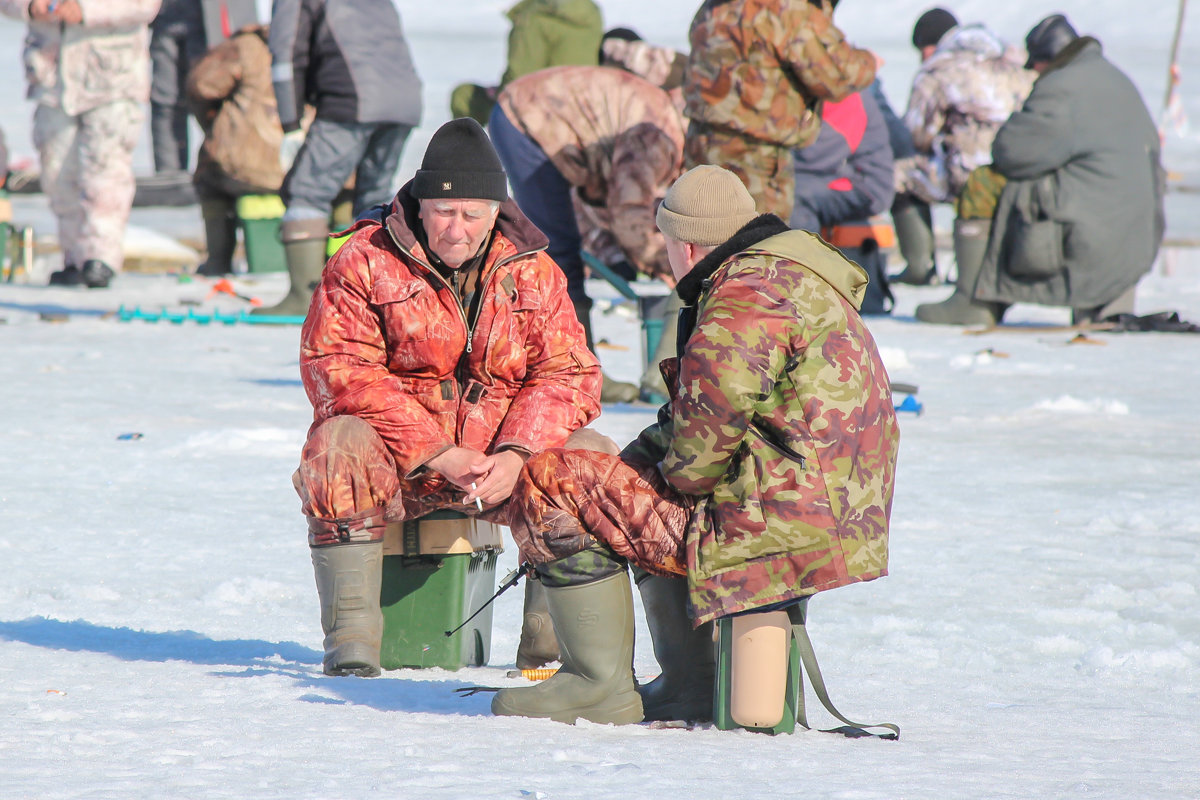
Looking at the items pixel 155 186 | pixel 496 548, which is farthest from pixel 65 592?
pixel 155 186

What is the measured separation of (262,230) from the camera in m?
11.0

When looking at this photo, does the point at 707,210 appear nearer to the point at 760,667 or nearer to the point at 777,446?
the point at 777,446

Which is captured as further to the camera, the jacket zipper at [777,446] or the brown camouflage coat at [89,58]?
the brown camouflage coat at [89,58]

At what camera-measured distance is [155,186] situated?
1437cm

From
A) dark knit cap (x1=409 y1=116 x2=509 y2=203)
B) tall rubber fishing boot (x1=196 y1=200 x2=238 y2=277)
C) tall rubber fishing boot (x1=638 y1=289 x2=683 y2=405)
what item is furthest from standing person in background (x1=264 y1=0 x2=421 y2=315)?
dark knit cap (x1=409 y1=116 x2=509 y2=203)

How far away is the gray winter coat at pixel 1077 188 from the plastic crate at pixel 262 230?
4.78m

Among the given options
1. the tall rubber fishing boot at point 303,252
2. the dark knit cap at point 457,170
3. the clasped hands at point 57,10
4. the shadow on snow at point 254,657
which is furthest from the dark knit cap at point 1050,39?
the shadow on snow at point 254,657

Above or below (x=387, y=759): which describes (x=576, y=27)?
above

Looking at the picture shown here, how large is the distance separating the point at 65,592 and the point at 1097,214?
6616 mm

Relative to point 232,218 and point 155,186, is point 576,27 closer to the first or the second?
point 232,218

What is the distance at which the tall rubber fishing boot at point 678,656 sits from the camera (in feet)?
8.79

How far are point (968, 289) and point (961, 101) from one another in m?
1.73

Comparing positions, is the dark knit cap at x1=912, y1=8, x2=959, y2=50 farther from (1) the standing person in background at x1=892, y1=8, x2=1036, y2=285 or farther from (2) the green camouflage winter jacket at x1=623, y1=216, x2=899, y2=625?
(2) the green camouflage winter jacket at x1=623, y1=216, x2=899, y2=625

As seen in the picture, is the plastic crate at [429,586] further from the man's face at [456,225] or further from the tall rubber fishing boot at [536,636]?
the man's face at [456,225]
